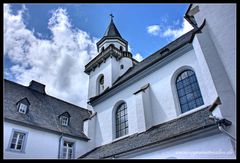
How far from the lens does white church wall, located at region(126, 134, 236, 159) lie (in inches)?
286

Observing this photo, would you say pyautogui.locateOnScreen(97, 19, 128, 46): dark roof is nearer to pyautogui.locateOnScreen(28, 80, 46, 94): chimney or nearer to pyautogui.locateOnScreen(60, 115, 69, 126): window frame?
pyautogui.locateOnScreen(28, 80, 46, 94): chimney

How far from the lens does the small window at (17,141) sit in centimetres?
1183

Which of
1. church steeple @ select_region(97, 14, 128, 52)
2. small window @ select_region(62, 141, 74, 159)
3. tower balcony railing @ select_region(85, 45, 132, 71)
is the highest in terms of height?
church steeple @ select_region(97, 14, 128, 52)

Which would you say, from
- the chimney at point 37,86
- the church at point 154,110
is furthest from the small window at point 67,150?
the chimney at point 37,86

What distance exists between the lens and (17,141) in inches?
476

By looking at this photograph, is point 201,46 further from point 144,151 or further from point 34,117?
point 34,117

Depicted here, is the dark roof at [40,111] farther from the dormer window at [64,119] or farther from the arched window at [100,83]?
the arched window at [100,83]

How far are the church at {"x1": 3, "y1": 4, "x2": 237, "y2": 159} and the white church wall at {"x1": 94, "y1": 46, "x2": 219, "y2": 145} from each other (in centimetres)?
6

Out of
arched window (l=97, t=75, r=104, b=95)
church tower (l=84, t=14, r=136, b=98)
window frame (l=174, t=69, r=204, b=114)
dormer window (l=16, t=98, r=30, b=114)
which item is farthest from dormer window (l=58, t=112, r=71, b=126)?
window frame (l=174, t=69, r=204, b=114)

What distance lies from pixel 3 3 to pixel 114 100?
11032mm

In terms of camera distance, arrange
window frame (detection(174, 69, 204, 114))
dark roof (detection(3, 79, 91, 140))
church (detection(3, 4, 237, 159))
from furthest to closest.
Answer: dark roof (detection(3, 79, 91, 140))
window frame (detection(174, 69, 204, 114))
church (detection(3, 4, 237, 159))

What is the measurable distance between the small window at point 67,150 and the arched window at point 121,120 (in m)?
3.72

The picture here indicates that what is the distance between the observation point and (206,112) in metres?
9.52

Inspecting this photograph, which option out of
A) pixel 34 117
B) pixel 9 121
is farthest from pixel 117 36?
pixel 9 121
